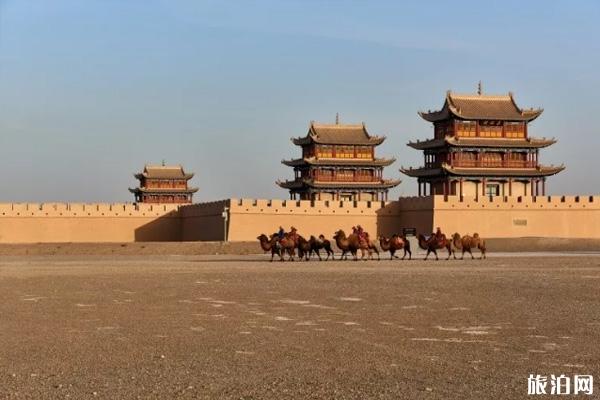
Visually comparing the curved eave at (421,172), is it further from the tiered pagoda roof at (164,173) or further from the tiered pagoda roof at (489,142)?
the tiered pagoda roof at (164,173)

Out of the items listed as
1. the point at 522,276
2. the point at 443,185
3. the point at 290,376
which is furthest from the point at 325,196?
the point at 290,376

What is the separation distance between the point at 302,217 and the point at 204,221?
6.21 meters

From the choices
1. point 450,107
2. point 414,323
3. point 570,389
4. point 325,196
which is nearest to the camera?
point 570,389

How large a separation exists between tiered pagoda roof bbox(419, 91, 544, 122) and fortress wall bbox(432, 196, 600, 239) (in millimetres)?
8176

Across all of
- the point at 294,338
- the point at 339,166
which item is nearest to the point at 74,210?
the point at 339,166

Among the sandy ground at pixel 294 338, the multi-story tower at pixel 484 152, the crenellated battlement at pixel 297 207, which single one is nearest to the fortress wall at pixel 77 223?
the crenellated battlement at pixel 297 207

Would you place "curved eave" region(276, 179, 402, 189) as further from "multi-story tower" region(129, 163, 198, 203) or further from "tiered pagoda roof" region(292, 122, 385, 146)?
"multi-story tower" region(129, 163, 198, 203)

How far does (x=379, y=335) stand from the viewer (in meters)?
10.2

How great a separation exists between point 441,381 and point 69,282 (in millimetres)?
12388

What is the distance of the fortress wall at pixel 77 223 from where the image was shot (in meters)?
50.7

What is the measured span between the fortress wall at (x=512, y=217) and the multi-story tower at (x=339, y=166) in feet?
45.6

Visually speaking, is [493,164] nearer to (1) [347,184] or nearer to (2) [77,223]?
(1) [347,184]

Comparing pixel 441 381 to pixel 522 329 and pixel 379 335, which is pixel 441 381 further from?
pixel 522 329

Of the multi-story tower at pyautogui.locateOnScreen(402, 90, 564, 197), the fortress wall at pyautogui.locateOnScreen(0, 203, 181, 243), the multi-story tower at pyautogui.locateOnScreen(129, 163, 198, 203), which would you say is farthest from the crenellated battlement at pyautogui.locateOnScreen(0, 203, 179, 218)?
the multi-story tower at pyautogui.locateOnScreen(129, 163, 198, 203)
